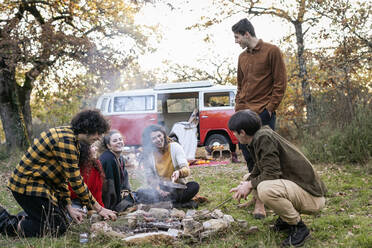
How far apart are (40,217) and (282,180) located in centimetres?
205

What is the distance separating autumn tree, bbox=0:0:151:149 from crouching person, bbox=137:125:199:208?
21.9 ft

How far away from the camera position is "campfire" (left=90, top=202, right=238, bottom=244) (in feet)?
8.77

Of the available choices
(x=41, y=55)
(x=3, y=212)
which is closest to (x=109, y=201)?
(x=3, y=212)

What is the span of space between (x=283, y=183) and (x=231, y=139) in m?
5.82

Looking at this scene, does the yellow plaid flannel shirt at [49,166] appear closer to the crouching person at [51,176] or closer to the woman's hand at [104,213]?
the crouching person at [51,176]

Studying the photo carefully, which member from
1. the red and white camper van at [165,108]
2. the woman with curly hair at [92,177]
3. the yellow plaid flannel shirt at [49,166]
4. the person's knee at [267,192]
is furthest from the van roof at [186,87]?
the person's knee at [267,192]

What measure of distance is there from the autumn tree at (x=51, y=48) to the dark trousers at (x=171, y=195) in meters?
6.80

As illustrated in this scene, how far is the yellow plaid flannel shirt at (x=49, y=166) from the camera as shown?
109 inches

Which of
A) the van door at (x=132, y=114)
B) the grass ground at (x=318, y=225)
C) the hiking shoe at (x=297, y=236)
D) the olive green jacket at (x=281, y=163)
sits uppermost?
the van door at (x=132, y=114)

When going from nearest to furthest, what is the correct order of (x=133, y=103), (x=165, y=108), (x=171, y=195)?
1. (x=171, y=195)
2. (x=133, y=103)
3. (x=165, y=108)

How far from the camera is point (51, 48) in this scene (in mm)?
9352

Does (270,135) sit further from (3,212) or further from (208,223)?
(3,212)

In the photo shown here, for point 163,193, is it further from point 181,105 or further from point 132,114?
point 181,105

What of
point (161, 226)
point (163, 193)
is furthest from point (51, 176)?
point (163, 193)
